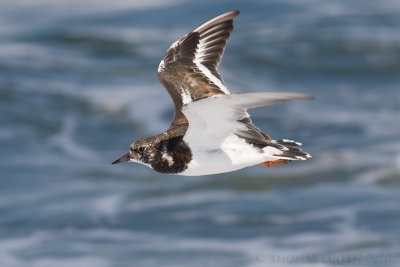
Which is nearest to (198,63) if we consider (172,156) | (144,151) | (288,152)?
(144,151)

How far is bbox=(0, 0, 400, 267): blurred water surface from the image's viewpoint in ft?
48.0

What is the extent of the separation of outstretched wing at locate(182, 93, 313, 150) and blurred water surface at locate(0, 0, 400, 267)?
717 centimetres

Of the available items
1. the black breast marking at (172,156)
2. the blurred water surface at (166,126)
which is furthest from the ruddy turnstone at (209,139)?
the blurred water surface at (166,126)

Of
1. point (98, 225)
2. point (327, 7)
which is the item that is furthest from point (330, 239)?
point (327, 7)

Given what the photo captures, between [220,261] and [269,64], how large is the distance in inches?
308

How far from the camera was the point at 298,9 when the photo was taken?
917 inches

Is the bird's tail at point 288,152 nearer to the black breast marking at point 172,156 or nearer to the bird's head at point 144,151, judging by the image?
the black breast marking at point 172,156

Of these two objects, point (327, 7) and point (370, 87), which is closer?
point (370, 87)

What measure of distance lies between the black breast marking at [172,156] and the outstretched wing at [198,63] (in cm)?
52

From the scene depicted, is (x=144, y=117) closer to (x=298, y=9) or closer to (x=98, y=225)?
(x=98, y=225)

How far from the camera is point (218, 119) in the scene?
6461mm

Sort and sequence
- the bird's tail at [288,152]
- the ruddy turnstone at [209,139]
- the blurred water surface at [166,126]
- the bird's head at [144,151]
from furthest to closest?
the blurred water surface at [166,126] < the bird's head at [144,151] < the bird's tail at [288,152] < the ruddy turnstone at [209,139]

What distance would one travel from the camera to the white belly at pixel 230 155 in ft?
22.0

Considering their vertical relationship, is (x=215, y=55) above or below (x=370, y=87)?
below
